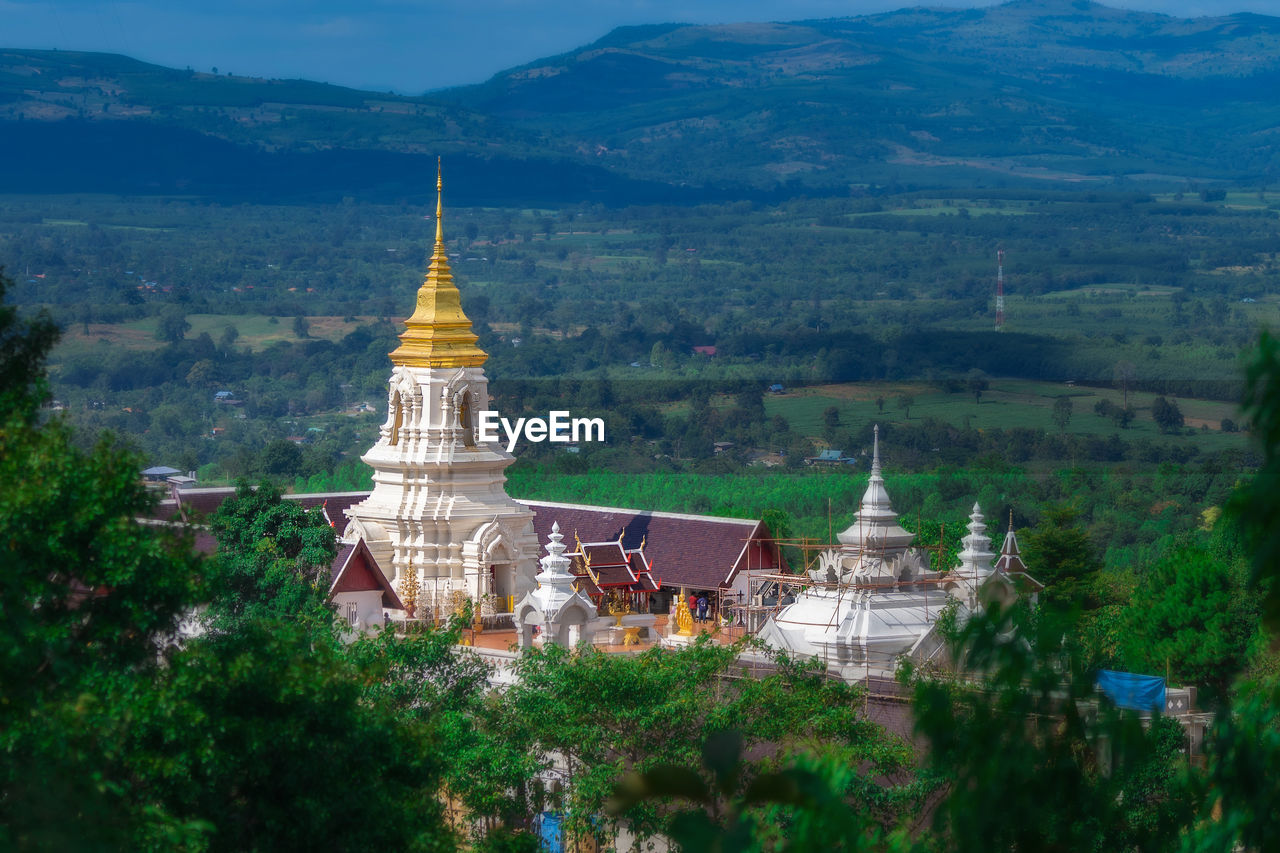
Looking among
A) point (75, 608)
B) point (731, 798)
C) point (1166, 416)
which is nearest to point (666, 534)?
point (75, 608)

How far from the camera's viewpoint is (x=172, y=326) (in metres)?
162

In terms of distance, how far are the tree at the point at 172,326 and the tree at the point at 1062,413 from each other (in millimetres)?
70289

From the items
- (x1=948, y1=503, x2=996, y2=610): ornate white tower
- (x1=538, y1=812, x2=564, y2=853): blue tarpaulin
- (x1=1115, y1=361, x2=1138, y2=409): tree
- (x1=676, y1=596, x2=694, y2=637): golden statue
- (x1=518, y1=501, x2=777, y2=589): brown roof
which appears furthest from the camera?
(x1=1115, y1=361, x2=1138, y2=409): tree

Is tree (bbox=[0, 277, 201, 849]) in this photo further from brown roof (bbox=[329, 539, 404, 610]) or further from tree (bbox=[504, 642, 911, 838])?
brown roof (bbox=[329, 539, 404, 610])

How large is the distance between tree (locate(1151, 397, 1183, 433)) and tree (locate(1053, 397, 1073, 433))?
13.0ft

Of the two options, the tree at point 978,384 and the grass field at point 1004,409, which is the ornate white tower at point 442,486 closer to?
the grass field at point 1004,409

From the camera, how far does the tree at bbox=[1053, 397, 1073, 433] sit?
108m

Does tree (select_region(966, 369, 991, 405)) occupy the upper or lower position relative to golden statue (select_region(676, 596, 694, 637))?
lower

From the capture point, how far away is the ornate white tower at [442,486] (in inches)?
1848

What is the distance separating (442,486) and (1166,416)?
6589 cm

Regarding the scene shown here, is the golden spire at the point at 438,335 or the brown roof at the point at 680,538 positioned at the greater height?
the golden spire at the point at 438,335

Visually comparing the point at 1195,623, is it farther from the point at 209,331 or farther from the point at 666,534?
the point at 209,331

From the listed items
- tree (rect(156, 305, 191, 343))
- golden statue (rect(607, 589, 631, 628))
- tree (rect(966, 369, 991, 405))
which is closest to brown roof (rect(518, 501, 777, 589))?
golden statue (rect(607, 589, 631, 628))

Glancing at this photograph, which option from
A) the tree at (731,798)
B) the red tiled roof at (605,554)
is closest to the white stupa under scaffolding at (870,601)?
the red tiled roof at (605,554)
